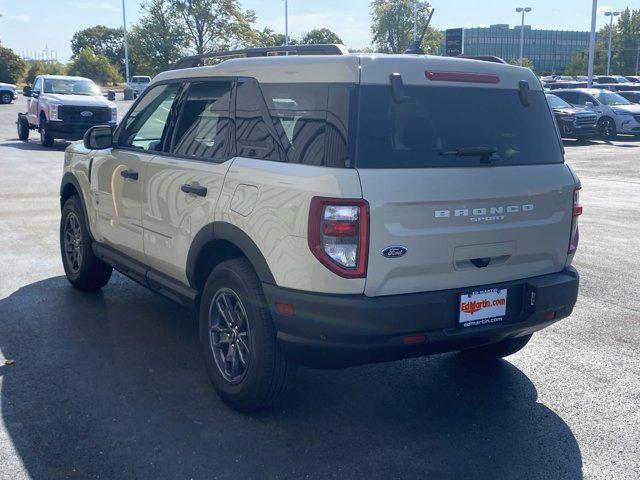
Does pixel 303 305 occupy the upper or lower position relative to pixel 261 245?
lower

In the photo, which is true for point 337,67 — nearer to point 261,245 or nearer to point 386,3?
point 261,245

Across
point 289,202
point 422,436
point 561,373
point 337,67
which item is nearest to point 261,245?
point 289,202

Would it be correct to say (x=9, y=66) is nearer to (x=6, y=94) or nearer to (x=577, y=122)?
(x=6, y=94)

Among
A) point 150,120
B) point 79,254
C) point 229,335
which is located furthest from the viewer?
point 79,254

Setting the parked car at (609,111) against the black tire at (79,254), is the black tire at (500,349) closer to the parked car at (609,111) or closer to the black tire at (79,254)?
the black tire at (79,254)

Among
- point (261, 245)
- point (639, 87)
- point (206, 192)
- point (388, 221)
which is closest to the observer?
point (388, 221)

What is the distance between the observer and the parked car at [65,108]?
2048 centimetres

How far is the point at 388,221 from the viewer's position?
11.8 feet

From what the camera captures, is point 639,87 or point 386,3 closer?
point 639,87

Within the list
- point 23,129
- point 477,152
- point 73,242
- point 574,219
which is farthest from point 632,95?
point 477,152

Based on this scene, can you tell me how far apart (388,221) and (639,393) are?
215 centimetres

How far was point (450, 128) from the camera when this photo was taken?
3955 millimetres

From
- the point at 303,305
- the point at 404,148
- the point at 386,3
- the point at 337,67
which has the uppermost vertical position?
the point at 386,3

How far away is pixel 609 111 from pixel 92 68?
205 ft
